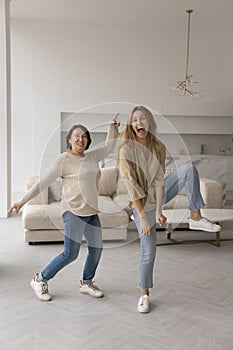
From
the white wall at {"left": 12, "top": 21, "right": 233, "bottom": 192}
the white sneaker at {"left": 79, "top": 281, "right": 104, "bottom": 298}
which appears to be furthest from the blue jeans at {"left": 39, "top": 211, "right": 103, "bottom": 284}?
the white wall at {"left": 12, "top": 21, "right": 233, "bottom": 192}

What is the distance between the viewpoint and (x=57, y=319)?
2811 mm

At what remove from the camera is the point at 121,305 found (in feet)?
10.0

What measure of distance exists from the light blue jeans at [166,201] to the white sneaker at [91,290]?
32 centimetres

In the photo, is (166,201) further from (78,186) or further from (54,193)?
(54,193)

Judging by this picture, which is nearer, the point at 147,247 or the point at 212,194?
the point at 147,247

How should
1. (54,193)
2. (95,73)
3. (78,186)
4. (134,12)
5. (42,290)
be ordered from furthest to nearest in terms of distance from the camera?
(95,73)
(134,12)
(54,193)
(42,290)
(78,186)

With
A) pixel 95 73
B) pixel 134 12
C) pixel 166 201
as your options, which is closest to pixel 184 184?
pixel 166 201

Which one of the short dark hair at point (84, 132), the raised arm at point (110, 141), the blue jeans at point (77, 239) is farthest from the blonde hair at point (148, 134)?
the blue jeans at point (77, 239)

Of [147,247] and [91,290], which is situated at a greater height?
[147,247]

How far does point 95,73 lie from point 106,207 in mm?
5028

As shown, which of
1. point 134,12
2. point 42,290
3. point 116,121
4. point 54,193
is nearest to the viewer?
point 116,121

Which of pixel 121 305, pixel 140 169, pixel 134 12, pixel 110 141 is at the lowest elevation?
pixel 121 305

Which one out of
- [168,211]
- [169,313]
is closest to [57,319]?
[169,313]

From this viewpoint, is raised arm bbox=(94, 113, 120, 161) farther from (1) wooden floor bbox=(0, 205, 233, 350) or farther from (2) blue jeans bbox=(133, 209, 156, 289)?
(1) wooden floor bbox=(0, 205, 233, 350)
